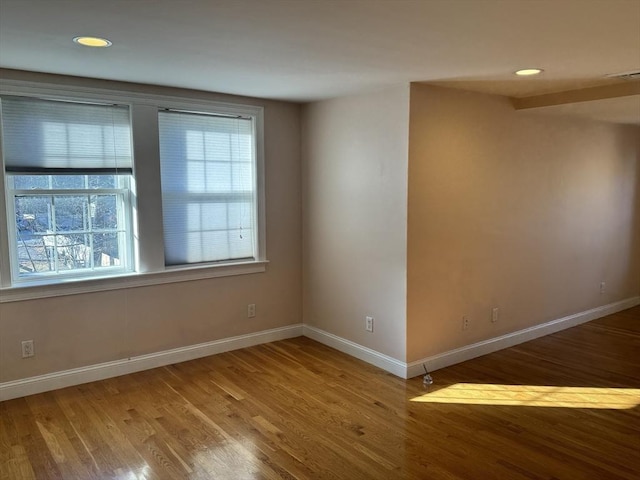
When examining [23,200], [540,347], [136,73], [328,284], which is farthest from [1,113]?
[540,347]

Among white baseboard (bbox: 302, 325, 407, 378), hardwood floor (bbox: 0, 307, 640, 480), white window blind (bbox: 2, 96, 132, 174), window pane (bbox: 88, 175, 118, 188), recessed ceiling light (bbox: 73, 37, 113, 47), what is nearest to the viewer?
recessed ceiling light (bbox: 73, 37, 113, 47)

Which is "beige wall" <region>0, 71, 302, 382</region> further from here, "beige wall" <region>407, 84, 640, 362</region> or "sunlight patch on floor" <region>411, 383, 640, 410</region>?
"sunlight patch on floor" <region>411, 383, 640, 410</region>

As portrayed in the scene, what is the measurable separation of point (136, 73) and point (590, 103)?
11.2 ft

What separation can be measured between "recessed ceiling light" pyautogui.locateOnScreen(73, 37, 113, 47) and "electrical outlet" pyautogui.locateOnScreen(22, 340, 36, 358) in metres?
2.13

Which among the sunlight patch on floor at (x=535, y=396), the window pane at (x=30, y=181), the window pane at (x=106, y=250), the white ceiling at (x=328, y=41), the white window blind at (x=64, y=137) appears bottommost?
the sunlight patch on floor at (x=535, y=396)

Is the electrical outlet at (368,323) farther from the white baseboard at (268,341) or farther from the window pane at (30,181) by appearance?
the window pane at (30,181)

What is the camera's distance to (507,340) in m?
4.56

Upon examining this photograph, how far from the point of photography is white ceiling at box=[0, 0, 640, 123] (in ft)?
6.74

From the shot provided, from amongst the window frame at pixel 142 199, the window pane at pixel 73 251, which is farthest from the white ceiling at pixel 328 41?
the window pane at pixel 73 251

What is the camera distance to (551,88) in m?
3.86

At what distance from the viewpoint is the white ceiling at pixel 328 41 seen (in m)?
2.05

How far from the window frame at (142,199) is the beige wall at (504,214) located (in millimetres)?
1598

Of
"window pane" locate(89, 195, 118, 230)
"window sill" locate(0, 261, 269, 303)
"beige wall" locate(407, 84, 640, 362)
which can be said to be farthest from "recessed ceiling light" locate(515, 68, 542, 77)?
"window pane" locate(89, 195, 118, 230)

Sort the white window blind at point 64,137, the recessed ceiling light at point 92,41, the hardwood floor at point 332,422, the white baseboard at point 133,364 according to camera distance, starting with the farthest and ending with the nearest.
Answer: the white baseboard at point 133,364 → the white window blind at point 64,137 → the hardwood floor at point 332,422 → the recessed ceiling light at point 92,41
